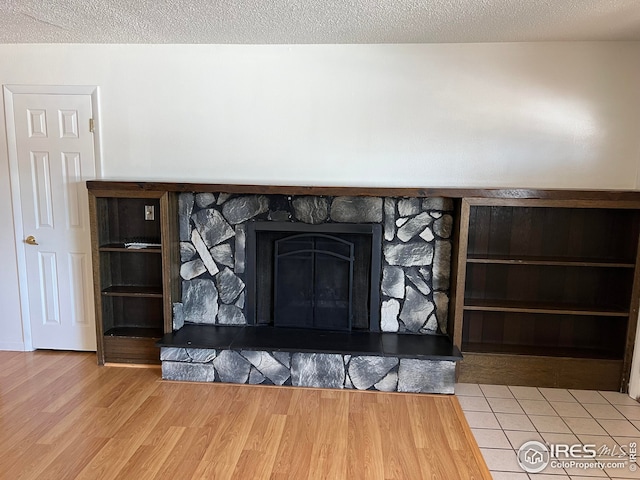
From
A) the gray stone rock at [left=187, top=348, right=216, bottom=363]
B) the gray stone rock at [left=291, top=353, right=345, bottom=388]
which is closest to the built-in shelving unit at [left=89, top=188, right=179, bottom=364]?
the gray stone rock at [left=187, top=348, right=216, bottom=363]

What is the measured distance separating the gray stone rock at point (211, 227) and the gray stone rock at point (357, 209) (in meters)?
0.82

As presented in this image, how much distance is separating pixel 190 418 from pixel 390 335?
1494 millimetres

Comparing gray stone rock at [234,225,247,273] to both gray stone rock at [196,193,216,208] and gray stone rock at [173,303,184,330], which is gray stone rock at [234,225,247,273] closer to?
gray stone rock at [196,193,216,208]

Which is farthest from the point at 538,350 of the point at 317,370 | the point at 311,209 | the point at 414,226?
the point at 311,209

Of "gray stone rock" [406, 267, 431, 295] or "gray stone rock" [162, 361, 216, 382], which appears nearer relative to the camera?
"gray stone rock" [162, 361, 216, 382]

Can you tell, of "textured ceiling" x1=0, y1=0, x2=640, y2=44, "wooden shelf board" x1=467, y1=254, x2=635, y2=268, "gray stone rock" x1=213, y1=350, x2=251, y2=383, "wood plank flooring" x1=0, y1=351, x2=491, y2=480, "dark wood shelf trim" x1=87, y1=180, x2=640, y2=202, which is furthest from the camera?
"gray stone rock" x1=213, y1=350, x2=251, y2=383

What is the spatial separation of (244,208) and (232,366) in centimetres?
114

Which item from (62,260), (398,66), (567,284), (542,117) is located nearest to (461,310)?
(567,284)

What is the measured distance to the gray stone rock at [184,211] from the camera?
346 centimetres

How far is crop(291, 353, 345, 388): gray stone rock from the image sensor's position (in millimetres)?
3127

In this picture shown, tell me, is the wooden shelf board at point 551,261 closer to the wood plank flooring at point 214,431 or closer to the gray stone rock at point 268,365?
the wood plank flooring at point 214,431

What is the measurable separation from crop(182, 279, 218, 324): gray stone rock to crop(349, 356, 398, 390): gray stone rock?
117 centimetres

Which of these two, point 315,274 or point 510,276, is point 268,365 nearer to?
point 315,274

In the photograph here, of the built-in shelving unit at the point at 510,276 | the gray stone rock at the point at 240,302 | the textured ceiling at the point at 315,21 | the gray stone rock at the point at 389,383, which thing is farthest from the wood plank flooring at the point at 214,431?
the textured ceiling at the point at 315,21
